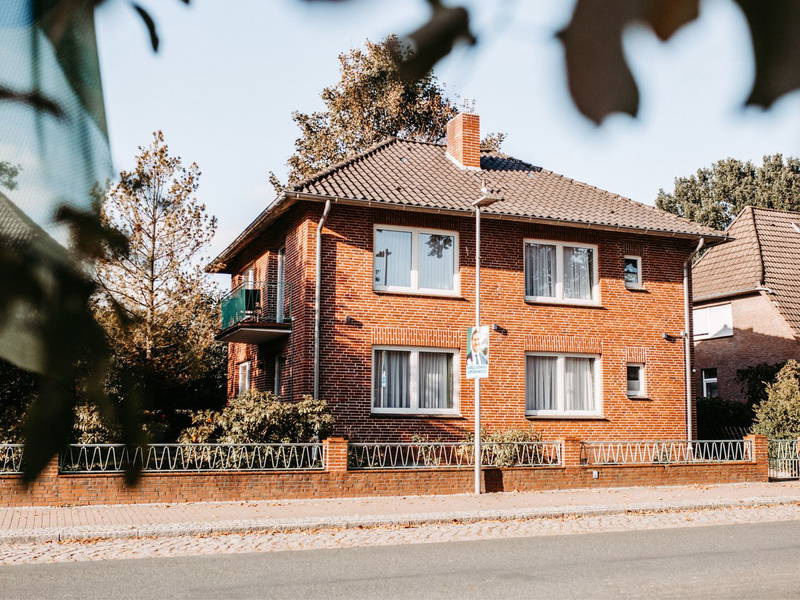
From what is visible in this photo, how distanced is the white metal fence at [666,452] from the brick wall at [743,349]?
4207 millimetres

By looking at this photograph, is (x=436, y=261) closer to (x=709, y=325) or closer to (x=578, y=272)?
(x=578, y=272)

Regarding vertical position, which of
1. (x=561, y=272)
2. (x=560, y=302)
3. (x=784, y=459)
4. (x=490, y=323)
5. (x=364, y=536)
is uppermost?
(x=561, y=272)

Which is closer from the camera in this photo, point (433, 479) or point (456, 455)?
point (433, 479)

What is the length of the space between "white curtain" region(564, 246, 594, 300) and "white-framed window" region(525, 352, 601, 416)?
148 cm

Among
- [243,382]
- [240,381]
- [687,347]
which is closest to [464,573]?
[243,382]

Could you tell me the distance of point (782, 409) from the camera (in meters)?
22.0

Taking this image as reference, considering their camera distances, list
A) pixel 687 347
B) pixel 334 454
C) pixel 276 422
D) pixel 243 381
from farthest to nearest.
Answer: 1. pixel 687 347
2. pixel 276 422
3. pixel 334 454
4. pixel 243 381

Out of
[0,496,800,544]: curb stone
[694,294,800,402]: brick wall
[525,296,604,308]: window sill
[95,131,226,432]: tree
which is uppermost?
[525,296,604,308]: window sill

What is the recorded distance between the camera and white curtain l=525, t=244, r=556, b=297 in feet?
69.9

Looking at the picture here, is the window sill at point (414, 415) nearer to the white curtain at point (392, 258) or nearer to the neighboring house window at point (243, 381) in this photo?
the white curtain at point (392, 258)

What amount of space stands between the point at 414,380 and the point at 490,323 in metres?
2.23

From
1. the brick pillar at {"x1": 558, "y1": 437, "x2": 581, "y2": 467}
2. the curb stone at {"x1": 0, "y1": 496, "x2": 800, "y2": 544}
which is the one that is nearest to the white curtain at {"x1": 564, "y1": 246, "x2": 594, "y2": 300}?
the brick pillar at {"x1": 558, "y1": 437, "x2": 581, "y2": 467}

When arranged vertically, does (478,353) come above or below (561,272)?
below

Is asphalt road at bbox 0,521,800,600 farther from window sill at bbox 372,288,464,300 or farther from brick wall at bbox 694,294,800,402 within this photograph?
brick wall at bbox 694,294,800,402
